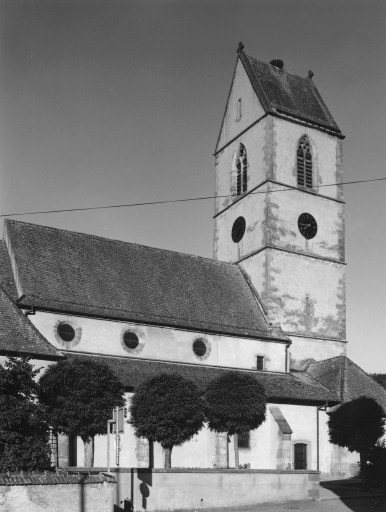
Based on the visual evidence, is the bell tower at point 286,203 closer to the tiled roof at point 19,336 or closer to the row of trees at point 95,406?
the row of trees at point 95,406

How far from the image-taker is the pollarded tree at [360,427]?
101ft

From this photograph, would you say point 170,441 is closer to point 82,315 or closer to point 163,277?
point 82,315

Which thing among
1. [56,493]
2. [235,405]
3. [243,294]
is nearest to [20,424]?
[56,493]

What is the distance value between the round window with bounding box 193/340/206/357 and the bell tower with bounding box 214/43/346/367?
5.18m

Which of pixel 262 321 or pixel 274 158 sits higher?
pixel 274 158

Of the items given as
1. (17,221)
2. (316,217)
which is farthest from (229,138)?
(17,221)

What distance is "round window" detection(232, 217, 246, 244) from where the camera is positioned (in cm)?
4262

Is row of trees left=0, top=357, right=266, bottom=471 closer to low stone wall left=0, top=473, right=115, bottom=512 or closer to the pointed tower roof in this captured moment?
low stone wall left=0, top=473, right=115, bottom=512

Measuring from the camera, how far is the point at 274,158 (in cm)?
4178

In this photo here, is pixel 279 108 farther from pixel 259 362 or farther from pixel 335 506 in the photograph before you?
pixel 335 506

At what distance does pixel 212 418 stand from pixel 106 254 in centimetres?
1111

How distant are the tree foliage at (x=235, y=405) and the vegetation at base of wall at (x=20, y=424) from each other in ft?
29.8

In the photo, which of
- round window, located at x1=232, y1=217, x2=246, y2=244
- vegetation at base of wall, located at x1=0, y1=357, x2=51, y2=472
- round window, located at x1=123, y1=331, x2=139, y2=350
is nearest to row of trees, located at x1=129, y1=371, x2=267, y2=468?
round window, located at x1=123, y1=331, x2=139, y2=350

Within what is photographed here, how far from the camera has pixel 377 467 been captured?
3161cm
